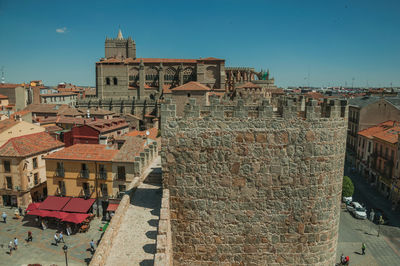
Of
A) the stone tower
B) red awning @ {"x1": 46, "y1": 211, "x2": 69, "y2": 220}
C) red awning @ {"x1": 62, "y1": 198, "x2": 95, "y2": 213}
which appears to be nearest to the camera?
red awning @ {"x1": 46, "y1": 211, "x2": 69, "y2": 220}

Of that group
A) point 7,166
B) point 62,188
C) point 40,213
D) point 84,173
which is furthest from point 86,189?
point 7,166

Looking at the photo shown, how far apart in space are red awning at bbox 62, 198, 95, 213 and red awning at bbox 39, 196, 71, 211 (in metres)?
0.44

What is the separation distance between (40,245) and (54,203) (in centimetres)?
453

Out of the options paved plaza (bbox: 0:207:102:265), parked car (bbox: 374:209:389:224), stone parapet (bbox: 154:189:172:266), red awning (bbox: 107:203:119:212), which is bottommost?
paved plaza (bbox: 0:207:102:265)

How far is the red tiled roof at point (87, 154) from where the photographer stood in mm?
26562

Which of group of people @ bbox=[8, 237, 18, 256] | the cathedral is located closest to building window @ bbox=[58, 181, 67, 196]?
group of people @ bbox=[8, 237, 18, 256]

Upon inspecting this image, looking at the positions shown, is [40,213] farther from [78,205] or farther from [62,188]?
[62,188]

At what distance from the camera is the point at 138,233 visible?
741 centimetres

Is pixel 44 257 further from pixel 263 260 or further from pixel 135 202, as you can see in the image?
pixel 263 260

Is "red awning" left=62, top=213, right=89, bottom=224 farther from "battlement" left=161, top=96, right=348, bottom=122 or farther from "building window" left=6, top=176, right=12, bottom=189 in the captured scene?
"battlement" left=161, top=96, right=348, bottom=122

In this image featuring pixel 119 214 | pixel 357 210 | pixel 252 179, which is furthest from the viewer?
pixel 357 210

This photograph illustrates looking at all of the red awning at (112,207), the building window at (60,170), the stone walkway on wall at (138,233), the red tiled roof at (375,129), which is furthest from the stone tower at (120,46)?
the stone walkway on wall at (138,233)

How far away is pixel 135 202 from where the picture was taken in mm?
9102

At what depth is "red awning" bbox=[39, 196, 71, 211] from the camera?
2508 cm
